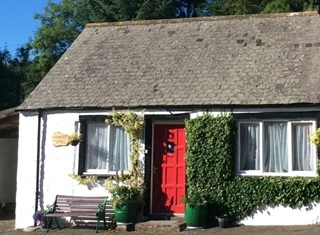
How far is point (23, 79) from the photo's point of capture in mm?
41625

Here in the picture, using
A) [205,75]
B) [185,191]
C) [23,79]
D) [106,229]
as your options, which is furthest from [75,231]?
[23,79]

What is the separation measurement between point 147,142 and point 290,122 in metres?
3.60

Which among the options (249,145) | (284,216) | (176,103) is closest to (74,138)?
(176,103)

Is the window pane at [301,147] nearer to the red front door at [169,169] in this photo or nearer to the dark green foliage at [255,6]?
the red front door at [169,169]

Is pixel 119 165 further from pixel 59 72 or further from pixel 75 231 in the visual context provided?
pixel 59 72

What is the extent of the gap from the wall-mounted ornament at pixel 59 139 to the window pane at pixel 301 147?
5799mm

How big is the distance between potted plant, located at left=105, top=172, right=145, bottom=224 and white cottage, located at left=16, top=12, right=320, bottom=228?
34 centimetres

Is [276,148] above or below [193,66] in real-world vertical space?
below

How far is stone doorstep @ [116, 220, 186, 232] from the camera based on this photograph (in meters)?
12.2

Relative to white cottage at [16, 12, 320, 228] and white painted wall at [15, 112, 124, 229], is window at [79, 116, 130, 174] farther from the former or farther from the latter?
white painted wall at [15, 112, 124, 229]

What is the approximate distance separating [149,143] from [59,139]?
7.91 feet

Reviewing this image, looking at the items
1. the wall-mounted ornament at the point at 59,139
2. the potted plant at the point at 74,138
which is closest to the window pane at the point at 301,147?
the potted plant at the point at 74,138

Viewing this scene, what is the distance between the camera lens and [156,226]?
12305mm

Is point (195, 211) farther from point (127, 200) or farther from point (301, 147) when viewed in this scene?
point (301, 147)
